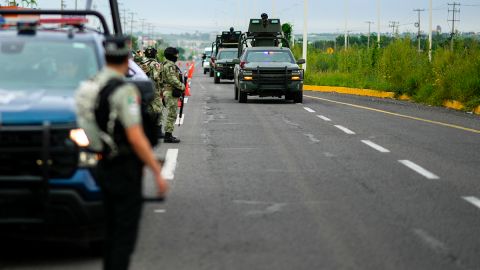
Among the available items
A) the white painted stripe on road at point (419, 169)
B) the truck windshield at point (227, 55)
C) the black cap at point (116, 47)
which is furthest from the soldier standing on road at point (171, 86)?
the truck windshield at point (227, 55)

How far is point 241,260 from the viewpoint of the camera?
295 inches

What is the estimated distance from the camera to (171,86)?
55.0 ft

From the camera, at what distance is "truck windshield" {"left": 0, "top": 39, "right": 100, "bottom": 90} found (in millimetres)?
8219

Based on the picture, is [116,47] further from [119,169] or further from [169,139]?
[169,139]

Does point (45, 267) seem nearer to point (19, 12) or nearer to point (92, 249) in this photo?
point (92, 249)

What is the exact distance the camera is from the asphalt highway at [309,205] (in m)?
7.59

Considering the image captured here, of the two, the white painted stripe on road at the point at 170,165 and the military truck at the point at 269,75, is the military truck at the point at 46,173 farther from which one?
the military truck at the point at 269,75

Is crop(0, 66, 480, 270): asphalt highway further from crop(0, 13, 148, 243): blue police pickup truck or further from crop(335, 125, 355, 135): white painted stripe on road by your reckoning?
crop(0, 13, 148, 243): blue police pickup truck

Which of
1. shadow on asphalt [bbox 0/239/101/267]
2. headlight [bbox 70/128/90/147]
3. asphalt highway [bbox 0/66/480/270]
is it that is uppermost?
headlight [bbox 70/128/90/147]

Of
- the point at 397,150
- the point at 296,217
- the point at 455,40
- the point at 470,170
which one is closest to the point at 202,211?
the point at 296,217

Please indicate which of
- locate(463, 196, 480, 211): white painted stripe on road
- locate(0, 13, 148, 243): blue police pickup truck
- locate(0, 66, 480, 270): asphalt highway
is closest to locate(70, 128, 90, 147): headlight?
locate(0, 13, 148, 243): blue police pickup truck

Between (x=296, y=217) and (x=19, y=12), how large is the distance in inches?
123

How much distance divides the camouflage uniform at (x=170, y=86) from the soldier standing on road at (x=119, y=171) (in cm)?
1066

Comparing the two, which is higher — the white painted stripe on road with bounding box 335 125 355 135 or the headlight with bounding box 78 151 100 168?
the headlight with bounding box 78 151 100 168
